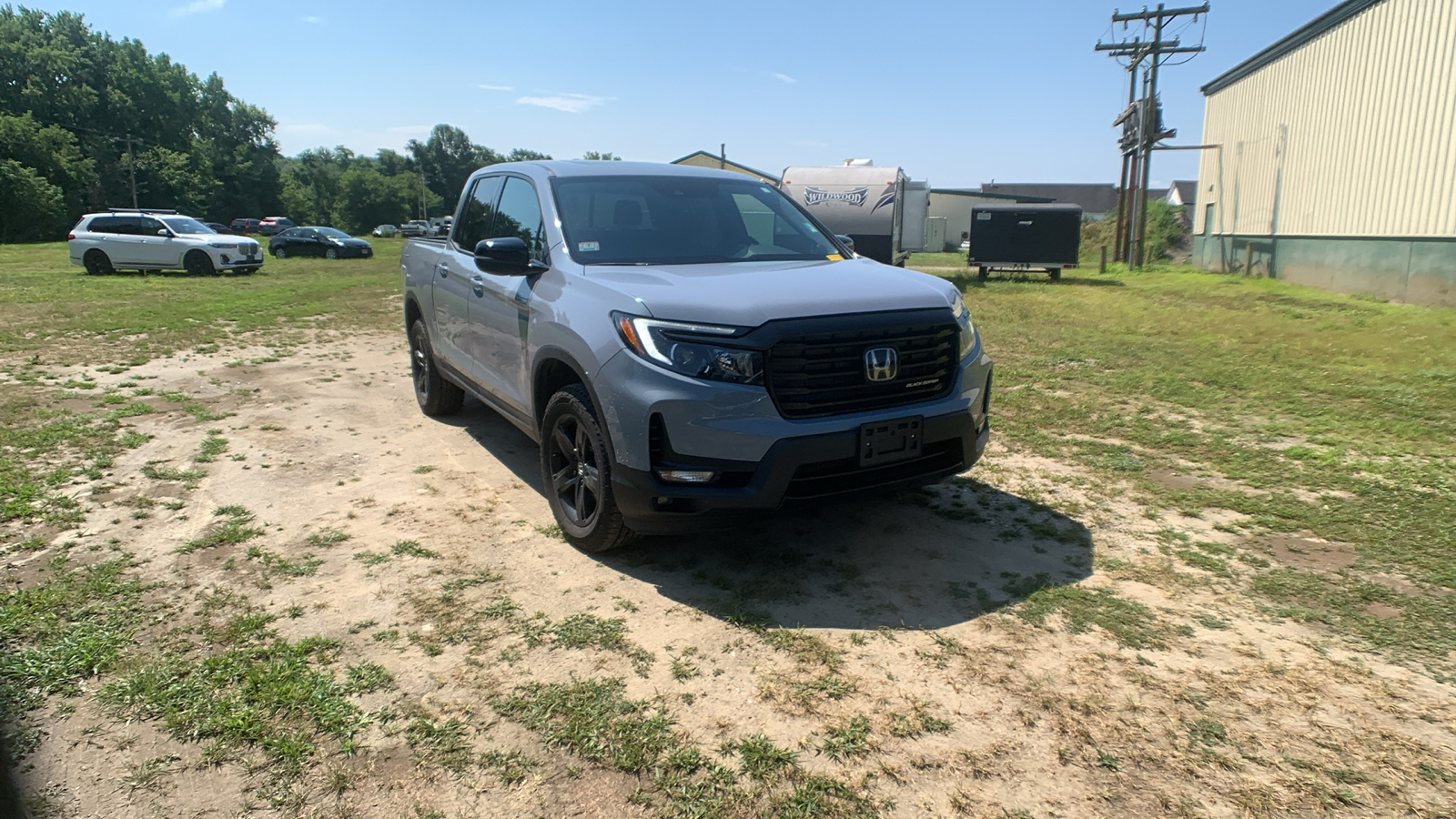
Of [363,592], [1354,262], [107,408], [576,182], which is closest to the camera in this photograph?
[363,592]

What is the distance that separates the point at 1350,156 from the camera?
18641 mm

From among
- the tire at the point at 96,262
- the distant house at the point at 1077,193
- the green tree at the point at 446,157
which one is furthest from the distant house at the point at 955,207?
the green tree at the point at 446,157

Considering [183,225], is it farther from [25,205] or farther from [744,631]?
[25,205]

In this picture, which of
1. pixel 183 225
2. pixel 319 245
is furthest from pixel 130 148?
pixel 183 225

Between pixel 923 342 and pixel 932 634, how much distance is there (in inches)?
50.3

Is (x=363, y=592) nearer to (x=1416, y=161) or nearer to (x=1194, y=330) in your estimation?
(x=1194, y=330)

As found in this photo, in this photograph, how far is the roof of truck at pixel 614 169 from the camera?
5.01m

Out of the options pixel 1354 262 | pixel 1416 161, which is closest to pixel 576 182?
pixel 1416 161

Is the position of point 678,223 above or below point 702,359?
above

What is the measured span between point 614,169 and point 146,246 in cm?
2079

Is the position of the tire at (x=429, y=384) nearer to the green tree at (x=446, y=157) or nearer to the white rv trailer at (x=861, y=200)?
the white rv trailer at (x=861, y=200)

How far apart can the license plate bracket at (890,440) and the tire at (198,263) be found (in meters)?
22.5

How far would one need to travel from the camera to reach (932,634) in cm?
337

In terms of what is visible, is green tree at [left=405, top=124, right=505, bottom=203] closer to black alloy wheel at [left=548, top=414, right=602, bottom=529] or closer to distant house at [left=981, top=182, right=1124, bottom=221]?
distant house at [left=981, top=182, right=1124, bottom=221]
